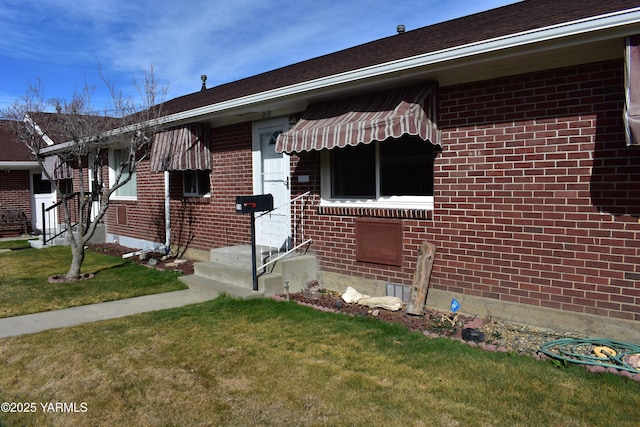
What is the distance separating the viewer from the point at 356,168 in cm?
693

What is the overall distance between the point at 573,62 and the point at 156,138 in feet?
26.1

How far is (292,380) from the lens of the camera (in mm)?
3947

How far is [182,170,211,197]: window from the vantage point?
10.0 m

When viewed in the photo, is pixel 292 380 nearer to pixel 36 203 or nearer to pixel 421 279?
pixel 421 279

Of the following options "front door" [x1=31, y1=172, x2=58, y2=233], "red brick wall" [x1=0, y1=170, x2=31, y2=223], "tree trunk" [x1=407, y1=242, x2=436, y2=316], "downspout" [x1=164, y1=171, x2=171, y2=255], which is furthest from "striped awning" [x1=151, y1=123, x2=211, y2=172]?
"red brick wall" [x1=0, y1=170, x2=31, y2=223]

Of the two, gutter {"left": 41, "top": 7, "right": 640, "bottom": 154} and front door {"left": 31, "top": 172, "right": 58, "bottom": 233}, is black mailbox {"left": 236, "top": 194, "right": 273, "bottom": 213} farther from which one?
front door {"left": 31, "top": 172, "right": 58, "bottom": 233}

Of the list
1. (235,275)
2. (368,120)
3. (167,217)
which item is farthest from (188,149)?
(368,120)

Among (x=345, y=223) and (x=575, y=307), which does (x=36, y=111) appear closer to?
(x=345, y=223)

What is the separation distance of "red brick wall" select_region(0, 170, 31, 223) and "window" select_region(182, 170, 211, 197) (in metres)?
10.9

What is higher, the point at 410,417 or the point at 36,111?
the point at 36,111

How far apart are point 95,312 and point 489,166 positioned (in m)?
5.12

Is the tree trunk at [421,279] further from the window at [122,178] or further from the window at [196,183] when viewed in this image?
the window at [122,178]

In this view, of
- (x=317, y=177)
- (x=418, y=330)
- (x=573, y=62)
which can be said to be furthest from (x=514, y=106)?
(x=317, y=177)

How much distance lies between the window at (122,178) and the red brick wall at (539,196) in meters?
8.57
